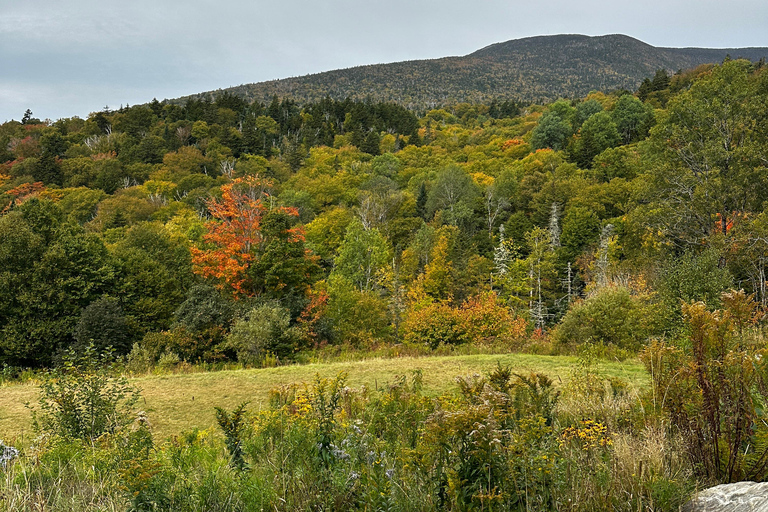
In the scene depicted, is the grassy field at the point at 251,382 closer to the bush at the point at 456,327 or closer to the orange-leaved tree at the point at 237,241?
the bush at the point at 456,327

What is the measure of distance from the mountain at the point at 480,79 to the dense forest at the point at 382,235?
234 feet

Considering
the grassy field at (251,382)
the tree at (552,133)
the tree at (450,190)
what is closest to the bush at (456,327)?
the grassy field at (251,382)

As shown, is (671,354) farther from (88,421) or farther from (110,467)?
(88,421)

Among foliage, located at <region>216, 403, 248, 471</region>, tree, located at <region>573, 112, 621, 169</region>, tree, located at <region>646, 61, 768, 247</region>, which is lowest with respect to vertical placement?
foliage, located at <region>216, 403, 248, 471</region>

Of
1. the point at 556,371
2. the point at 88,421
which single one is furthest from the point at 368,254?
the point at 88,421

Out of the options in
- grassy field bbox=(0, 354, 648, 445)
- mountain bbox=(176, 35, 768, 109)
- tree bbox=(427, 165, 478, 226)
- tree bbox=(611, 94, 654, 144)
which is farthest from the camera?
mountain bbox=(176, 35, 768, 109)

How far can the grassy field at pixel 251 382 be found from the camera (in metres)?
8.25

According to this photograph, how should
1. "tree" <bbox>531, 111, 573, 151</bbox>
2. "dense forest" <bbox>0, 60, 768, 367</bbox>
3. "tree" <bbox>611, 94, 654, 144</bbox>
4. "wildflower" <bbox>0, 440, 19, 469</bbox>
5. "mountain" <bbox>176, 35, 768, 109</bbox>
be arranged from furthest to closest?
"mountain" <bbox>176, 35, 768, 109</bbox>
"tree" <bbox>531, 111, 573, 151</bbox>
"tree" <bbox>611, 94, 654, 144</bbox>
"dense forest" <bbox>0, 60, 768, 367</bbox>
"wildflower" <bbox>0, 440, 19, 469</bbox>

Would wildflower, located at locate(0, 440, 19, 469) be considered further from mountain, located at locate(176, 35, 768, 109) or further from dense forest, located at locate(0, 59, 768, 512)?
mountain, located at locate(176, 35, 768, 109)

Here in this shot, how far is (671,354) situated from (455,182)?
46.0 m

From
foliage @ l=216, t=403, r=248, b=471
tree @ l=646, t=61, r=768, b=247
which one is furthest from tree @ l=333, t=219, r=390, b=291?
foliage @ l=216, t=403, r=248, b=471

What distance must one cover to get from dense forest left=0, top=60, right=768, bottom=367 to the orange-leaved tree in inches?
4.8

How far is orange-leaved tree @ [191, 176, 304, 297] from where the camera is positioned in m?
21.8

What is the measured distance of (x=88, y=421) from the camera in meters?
5.68
